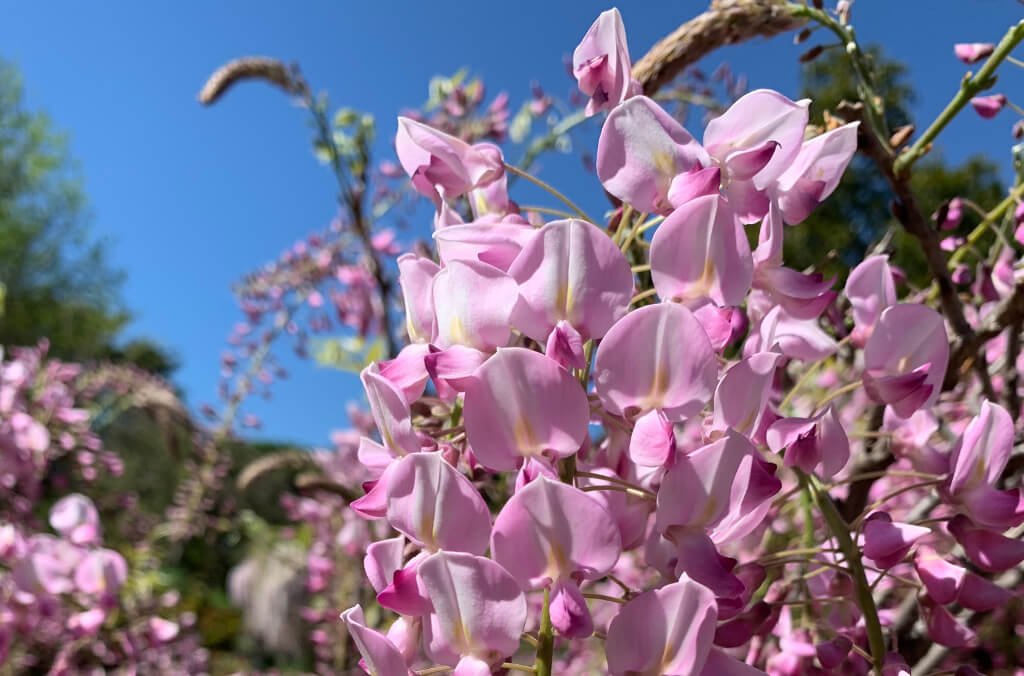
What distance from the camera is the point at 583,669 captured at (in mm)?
1996

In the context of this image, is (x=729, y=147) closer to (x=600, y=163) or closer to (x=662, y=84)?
(x=600, y=163)

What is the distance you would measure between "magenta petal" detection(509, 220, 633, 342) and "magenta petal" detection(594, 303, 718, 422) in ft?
0.07

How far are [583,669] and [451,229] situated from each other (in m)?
1.90

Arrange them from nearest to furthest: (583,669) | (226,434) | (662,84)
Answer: (662,84) < (583,669) < (226,434)

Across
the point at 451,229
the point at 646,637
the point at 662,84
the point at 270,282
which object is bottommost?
the point at 646,637

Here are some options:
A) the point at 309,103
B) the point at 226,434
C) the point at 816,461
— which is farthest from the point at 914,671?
the point at 226,434

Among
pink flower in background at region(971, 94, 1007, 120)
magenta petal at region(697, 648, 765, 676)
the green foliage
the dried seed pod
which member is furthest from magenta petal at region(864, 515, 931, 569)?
the dried seed pod

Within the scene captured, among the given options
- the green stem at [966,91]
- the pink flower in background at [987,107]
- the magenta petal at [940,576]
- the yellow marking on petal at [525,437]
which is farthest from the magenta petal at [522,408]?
the pink flower in background at [987,107]

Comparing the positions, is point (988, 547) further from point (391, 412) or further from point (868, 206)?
point (868, 206)

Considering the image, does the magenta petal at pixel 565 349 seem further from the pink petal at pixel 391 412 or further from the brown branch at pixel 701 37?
the brown branch at pixel 701 37

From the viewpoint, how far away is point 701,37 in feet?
1.72

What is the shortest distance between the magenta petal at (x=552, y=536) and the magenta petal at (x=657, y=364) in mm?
54

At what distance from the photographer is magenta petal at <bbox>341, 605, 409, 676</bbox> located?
12.4 inches

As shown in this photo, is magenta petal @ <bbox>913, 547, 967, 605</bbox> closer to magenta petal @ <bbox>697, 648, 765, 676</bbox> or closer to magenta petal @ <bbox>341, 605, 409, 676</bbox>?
magenta petal @ <bbox>697, 648, 765, 676</bbox>
